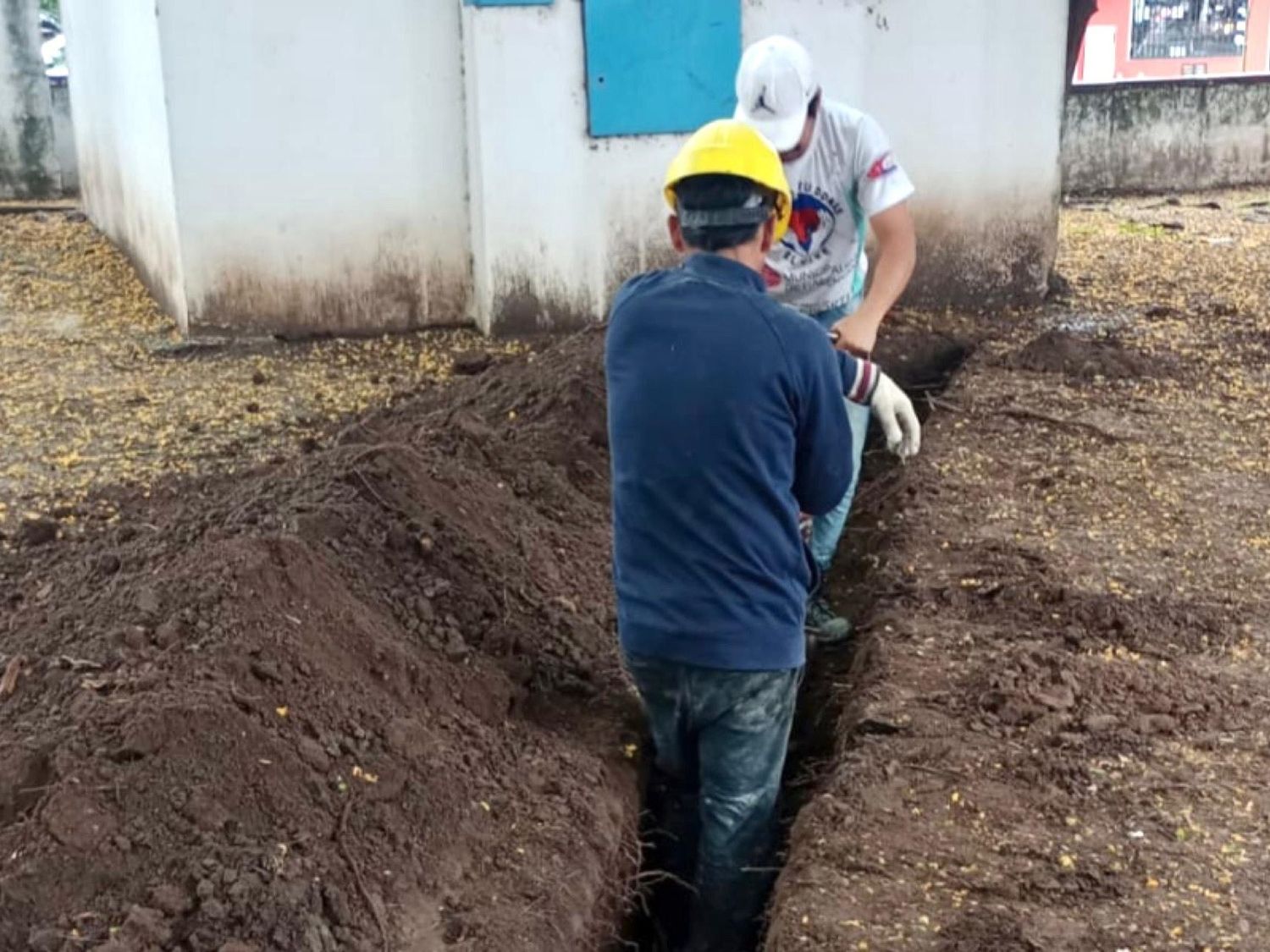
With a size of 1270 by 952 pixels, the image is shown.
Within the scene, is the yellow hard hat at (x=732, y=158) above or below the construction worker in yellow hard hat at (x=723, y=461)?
above

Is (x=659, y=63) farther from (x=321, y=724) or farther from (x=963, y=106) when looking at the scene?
(x=321, y=724)

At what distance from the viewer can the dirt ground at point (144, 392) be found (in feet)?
20.3

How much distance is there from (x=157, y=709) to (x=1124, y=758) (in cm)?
241

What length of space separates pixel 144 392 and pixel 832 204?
4210 millimetres

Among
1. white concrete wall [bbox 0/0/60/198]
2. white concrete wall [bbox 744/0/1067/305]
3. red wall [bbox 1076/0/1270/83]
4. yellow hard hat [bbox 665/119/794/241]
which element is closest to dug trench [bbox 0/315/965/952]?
yellow hard hat [bbox 665/119/794/241]

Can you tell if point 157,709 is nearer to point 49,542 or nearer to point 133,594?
point 133,594

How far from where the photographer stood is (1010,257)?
29.8 feet

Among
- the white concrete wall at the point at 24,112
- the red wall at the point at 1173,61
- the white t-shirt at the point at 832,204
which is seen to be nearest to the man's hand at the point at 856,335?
the white t-shirt at the point at 832,204

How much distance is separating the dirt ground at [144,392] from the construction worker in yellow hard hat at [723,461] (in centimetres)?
304

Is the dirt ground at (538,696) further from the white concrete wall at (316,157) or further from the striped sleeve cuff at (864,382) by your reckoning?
the white concrete wall at (316,157)

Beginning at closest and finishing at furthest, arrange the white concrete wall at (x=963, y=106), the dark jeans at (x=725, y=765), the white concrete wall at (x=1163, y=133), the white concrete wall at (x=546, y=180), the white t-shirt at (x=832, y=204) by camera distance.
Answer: the dark jeans at (x=725, y=765)
the white t-shirt at (x=832, y=204)
the white concrete wall at (x=546, y=180)
the white concrete wall at (x=963, y=106)
the white concrete wall at (x=1163, y=133)

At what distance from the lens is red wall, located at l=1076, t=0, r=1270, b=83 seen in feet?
57.8

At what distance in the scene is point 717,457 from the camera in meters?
3.26

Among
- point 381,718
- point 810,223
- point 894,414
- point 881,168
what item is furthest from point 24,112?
point 894,414
